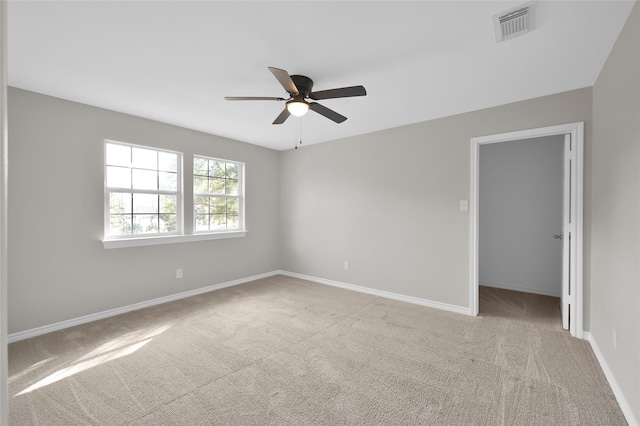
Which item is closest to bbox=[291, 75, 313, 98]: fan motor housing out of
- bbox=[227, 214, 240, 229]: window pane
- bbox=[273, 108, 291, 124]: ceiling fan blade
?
bbox=[273, 108, 291, 124]: ceiling fan blade

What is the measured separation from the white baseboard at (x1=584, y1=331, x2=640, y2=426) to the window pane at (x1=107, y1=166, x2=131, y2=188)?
16.3 ft

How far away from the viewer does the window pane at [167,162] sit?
3980mm

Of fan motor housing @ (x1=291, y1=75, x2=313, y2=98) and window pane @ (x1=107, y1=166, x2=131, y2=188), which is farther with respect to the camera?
window pane @ (x1=107, y1=166, x2=131, y2=188)

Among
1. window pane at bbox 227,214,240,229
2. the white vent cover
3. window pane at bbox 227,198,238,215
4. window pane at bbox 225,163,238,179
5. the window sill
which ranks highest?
the white vent cover

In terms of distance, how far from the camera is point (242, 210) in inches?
198

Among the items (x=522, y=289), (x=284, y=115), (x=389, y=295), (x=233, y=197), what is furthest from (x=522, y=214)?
(x=233, y=197)

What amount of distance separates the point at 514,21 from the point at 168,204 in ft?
13.9

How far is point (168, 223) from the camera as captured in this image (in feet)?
13.3

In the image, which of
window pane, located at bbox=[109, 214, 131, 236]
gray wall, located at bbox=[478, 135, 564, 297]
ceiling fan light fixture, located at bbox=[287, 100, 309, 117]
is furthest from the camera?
gray wall, located at bbox=[478, 135, 564, 297]

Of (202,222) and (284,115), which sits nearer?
(284,115)

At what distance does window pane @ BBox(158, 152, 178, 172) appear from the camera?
3.98 m

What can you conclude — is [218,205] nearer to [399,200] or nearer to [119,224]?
[119,224]

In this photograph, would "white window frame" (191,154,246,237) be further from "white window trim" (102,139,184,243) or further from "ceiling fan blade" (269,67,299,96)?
"ceiling fan blade" (269,67,299,96)

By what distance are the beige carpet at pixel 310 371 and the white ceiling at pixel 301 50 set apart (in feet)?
8.19
